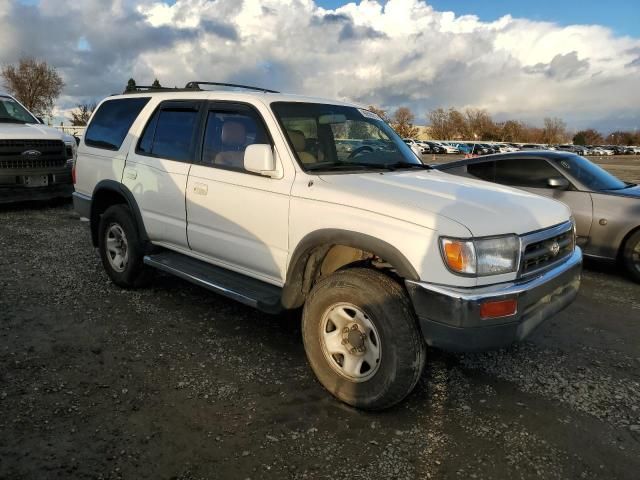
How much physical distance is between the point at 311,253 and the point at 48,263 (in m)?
4.27

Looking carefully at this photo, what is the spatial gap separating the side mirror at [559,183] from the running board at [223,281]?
173 inches

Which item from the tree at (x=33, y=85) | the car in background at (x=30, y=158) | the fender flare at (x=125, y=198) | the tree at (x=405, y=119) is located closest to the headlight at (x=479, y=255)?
the fender flare at (x=125, y=198)

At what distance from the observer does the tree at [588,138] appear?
407 ft

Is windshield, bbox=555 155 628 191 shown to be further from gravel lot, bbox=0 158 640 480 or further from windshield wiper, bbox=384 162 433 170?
windshield wiper, bbox=384 162 433 170

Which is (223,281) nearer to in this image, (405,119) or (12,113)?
(12,113)

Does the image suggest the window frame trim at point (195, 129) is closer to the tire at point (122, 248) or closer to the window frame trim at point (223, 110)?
the window frame trim at point (223, 110)

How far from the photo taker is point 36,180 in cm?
959

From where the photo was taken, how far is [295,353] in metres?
4.11

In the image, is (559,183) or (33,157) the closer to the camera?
(559,183)

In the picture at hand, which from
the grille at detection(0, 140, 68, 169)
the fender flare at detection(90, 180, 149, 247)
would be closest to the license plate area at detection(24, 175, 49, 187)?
the grille at detection(0, 140, 68, 169)

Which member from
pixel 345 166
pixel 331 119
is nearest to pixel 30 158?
pixel 331 119

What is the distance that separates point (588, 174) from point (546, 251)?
164 inches

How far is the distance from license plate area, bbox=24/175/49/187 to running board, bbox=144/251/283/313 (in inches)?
232

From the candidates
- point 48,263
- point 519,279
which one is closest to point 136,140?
point 48,263
